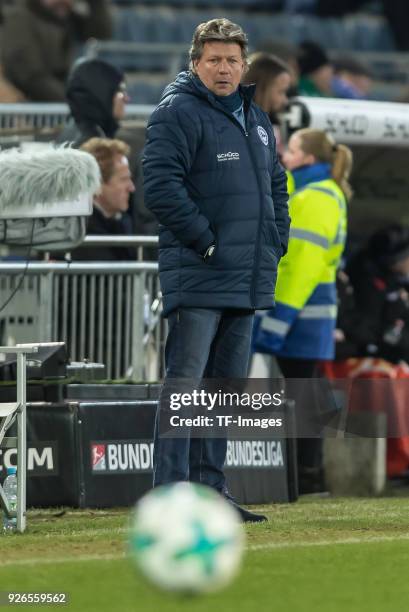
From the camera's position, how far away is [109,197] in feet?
33.3

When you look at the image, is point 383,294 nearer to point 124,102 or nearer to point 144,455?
point 124,102

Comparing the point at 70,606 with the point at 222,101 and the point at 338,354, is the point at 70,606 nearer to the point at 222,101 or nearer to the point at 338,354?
the point at 222,101

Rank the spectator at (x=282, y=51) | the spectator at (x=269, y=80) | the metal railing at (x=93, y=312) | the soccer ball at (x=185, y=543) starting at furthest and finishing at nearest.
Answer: the spectator at (x=282, y=51), the spectator at (x=269, y=80), the metal railing at (x=93, y=312), the soccer ball at (x=185, y=543)

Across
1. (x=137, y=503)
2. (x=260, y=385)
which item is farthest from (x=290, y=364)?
(x=137, y=503)

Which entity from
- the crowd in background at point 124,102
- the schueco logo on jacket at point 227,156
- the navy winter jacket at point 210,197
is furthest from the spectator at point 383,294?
the schueco logo on jacket at point 227,156

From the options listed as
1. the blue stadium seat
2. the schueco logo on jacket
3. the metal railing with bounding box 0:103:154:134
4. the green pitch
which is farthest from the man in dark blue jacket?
the blue stadium seat

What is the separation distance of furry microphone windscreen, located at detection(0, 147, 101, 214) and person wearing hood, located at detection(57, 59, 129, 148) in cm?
241

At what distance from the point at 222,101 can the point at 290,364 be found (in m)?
2.76

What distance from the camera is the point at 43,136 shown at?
39.0 ft

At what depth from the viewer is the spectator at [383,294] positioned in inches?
469

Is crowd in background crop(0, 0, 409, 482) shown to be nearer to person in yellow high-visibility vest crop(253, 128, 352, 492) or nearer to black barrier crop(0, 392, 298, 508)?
person in yellow high-visibility vest crop(253, 128, 352, 492)

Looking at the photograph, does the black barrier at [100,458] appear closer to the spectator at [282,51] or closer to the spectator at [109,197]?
the spectator at [109,197]

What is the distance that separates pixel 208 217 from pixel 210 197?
0.31ft

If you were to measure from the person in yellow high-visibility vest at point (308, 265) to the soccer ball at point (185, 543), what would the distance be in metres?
5.20
